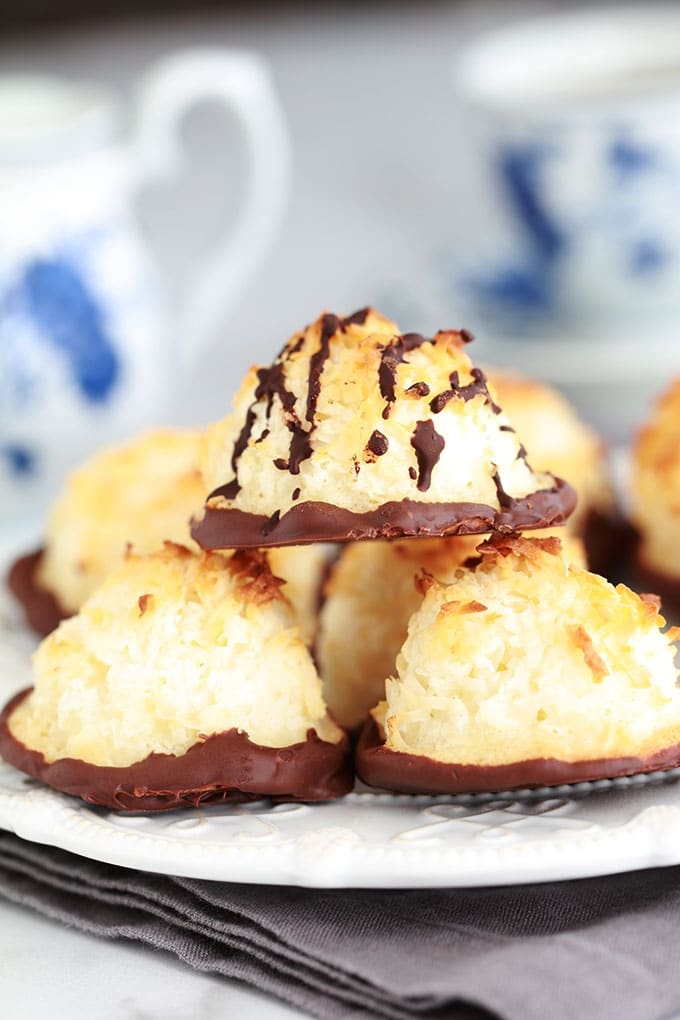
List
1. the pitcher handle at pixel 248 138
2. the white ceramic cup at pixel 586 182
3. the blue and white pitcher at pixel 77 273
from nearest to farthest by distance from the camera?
the blue and white pitcher at pixel 77 273 → the pitcher handle at pixel 248 138 → the white ceramic cup at pixel 586 182

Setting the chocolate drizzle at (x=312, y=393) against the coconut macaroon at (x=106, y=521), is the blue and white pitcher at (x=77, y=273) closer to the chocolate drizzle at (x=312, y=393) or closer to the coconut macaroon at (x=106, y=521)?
the coconut macaroon at (x=106, y=521)

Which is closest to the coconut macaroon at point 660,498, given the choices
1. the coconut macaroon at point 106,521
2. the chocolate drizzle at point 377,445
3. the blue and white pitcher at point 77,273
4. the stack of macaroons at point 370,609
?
the stack of macaroons at point 370,609

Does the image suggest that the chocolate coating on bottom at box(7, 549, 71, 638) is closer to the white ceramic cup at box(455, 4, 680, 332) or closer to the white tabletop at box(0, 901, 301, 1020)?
the white tabletop at box(0, 901, 301, 1020)

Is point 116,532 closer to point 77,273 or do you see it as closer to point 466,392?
point 466,392

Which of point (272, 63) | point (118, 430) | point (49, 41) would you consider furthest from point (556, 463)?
point (49, 41)

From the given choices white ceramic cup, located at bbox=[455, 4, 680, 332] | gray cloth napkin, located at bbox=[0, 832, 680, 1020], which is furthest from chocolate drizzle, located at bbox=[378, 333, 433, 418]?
white ceramic cup, located at bbox=[455, 4, 680, 332]

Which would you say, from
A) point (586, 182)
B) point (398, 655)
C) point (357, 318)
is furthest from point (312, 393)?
point (586, 182)
